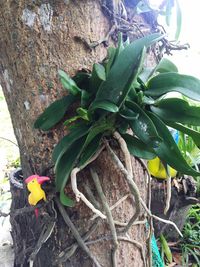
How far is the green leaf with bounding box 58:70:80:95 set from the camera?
56 centimetres

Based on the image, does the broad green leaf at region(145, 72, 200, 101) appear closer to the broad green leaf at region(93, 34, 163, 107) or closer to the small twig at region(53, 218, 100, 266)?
the broad green leaf at region(93, 34, 163, 107)

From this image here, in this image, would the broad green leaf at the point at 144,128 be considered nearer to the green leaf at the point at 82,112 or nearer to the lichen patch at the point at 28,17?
the green leaf at the point at 82,112

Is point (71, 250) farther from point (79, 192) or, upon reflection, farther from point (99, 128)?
point (99, 128)

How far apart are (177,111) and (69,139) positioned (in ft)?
0.67

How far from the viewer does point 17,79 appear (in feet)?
2.09

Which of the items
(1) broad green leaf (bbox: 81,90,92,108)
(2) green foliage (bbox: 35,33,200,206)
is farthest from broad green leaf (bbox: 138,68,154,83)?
(1) broad green leaf (bbox: 81,90,92,108)

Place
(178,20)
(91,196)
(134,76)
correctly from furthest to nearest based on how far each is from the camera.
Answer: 1. (178,20)
2. (91,196)
3. (134,76)

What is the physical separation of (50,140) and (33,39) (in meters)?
0.20

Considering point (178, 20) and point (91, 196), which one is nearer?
point (91, 196)

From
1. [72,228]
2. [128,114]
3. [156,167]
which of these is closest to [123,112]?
[128,114]

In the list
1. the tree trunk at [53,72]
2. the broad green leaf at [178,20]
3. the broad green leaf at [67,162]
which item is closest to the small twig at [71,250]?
the tree trunk at [53,72]

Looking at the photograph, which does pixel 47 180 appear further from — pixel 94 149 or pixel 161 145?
pixel 161 145

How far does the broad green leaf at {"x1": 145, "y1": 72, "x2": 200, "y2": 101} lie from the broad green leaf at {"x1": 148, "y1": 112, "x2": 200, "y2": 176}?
0.05m

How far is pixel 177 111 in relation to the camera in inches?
22.2
